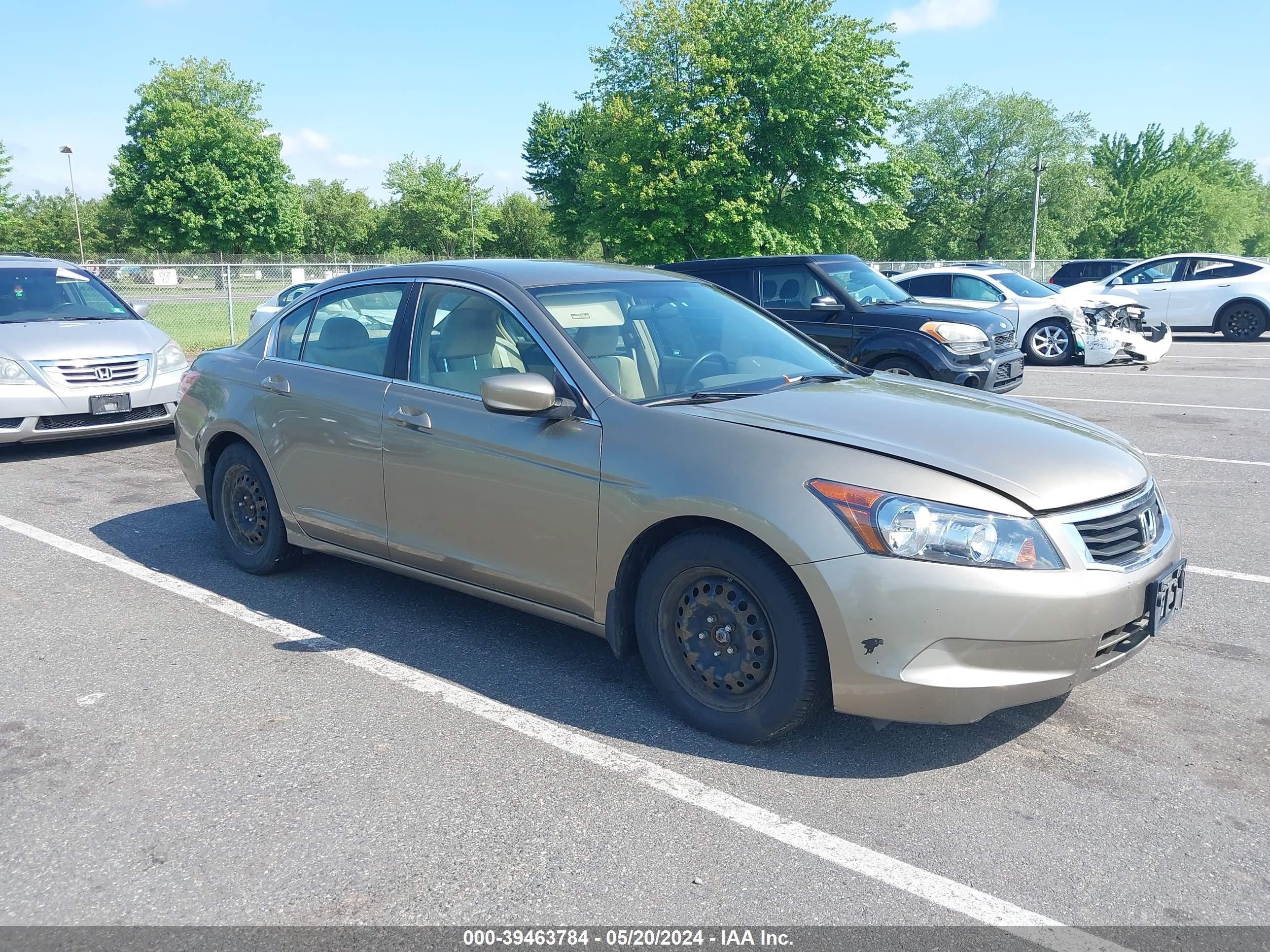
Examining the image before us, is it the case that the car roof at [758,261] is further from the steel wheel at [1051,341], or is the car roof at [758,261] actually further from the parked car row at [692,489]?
the parked car row at [692,489]

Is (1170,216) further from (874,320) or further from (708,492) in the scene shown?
(708,492)

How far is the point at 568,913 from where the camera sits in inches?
102

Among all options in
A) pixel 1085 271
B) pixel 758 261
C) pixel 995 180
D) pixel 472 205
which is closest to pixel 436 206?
pixel 472 205

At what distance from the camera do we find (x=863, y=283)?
37.6 ft

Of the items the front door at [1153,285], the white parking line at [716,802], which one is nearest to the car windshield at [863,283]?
the white parking line at [716,802]

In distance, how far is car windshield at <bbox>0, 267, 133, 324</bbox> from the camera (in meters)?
9.33

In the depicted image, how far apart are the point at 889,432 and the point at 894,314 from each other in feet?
25.4

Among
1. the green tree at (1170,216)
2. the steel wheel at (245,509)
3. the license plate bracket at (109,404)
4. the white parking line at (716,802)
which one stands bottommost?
the white parking line at (716,802)

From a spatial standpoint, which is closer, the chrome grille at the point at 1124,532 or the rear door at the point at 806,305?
the chrome grille at the point at 1124,532

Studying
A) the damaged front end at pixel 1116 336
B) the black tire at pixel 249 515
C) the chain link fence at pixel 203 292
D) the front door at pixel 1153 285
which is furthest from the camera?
the chain link fence at pixel 203 292

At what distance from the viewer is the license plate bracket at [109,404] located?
8.68 meters

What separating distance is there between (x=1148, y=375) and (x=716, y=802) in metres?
14.4

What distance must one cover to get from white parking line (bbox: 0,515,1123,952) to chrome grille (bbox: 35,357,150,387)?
4.66 meters

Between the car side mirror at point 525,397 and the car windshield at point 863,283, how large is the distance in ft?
25.7
